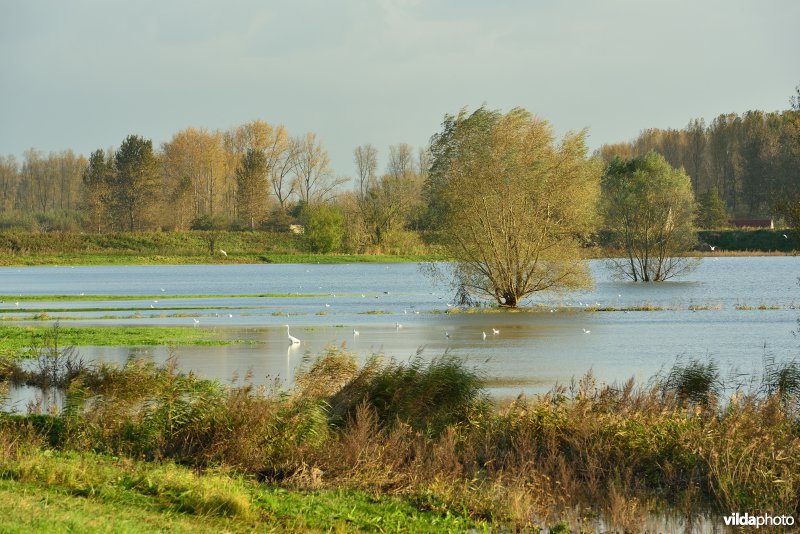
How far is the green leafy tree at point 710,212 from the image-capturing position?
115m

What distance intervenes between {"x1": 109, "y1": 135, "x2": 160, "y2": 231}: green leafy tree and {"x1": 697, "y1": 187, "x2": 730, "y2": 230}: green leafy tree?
67.7m

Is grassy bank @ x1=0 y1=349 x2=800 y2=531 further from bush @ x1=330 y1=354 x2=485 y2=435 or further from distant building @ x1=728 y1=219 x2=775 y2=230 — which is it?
distant building @ x1=728 y1=219 x2=775 y2=230

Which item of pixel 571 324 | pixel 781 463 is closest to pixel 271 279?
pixel 571 324

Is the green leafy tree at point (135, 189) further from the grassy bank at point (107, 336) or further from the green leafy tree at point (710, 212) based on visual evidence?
the grassy bank at point (107, 336)

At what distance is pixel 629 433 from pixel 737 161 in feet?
426

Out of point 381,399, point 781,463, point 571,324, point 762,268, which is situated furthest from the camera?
point 762,268

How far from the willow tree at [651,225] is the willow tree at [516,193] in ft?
72.8

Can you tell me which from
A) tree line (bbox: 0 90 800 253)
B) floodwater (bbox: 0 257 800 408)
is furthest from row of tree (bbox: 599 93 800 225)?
floodwater (bbox: 0 257 800 408)

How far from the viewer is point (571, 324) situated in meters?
38.8

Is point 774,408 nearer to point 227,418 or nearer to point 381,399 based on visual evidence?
point 381,399

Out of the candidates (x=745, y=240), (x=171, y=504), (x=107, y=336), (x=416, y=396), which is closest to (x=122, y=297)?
(x=107, y=336)

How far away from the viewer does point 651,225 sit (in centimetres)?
6656

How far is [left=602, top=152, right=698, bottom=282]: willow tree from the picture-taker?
66.6 metres

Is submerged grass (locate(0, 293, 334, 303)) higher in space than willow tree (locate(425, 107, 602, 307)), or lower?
lower
